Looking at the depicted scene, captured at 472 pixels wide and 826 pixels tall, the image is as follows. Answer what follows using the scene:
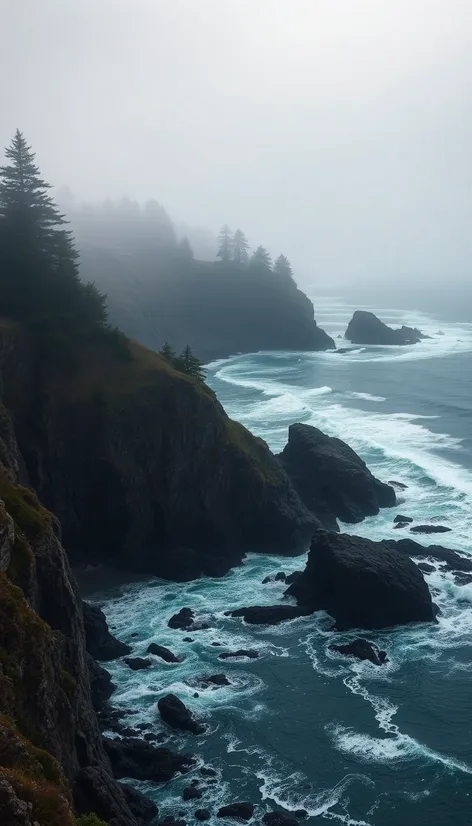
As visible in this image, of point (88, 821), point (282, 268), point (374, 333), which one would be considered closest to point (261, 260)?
point (282, 268)

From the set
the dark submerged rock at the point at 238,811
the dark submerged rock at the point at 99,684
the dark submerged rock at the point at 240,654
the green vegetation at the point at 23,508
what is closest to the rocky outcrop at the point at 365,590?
the dark submerged rock at the point at 240,654

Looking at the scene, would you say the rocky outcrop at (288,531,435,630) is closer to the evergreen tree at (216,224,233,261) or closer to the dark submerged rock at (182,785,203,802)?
the dark submerged rock at (182,785,203,802)

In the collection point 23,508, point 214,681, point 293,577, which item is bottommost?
point 214,681

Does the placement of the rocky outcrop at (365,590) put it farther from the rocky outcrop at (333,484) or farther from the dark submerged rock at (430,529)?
the rocky outcrop at (333,484)

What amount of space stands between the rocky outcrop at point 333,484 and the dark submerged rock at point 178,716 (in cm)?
2622

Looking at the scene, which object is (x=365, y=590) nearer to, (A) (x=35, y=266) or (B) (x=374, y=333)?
(A) (x=35, y=266)

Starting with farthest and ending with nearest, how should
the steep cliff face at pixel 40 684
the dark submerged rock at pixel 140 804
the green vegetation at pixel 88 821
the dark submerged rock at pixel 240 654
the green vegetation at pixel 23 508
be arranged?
1. the dark submerged rock at pixel 240 654
2. the green vegetation at pixel 23 508
3. the dark submerged rock at pixel 140 804
4. the green vegetation at pixel 88 821
5. the steep cliff face at pixel 40 684

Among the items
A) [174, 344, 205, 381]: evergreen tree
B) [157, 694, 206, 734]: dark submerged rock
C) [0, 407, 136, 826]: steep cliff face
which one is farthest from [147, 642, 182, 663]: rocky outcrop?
[174, 344, 205, 381]: evergreen tree

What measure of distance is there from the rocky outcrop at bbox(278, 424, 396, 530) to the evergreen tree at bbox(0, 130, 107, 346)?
22379mm

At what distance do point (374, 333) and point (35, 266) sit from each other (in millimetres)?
120371

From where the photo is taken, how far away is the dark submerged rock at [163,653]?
40406mm

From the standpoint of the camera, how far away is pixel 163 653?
133 ft

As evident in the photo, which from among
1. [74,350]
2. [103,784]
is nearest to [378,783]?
[103,784]

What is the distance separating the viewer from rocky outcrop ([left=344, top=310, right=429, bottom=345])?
543 feet
